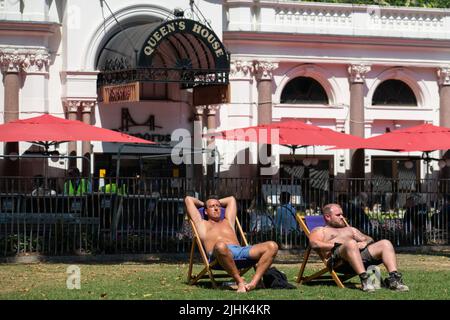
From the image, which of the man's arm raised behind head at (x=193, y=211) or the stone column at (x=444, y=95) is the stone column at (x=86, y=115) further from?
the man's arm raised behind head at (x=193, y=211)

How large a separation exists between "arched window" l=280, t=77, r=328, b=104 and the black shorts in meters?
20.5

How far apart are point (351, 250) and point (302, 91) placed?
21311 millimetres

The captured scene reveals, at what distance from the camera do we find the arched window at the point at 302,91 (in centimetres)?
3578

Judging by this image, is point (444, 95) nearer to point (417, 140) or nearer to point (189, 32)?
point (189, 32)

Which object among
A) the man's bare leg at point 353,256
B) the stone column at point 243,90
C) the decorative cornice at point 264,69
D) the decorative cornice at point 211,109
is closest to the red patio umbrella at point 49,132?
the man's bare leg at point 353,256

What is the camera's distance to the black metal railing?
20.6 m

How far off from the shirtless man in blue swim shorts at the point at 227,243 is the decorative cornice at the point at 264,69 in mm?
18355

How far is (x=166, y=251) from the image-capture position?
21.4m

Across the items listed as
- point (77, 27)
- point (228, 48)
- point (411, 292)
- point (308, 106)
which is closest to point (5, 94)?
point (77, 27)

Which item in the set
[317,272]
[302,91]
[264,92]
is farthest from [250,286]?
[302,91]

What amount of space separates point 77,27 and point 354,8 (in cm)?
902

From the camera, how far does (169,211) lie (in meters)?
21.3
